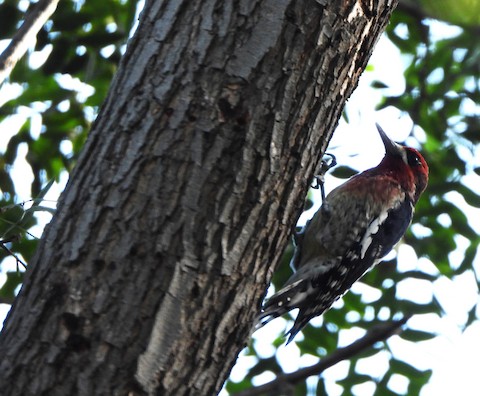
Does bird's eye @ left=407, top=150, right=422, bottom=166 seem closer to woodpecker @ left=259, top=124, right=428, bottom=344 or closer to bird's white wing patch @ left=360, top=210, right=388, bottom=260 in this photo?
woodpecker @ left=259, top=124, right=428, bottom=344

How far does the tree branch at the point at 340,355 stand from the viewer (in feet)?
7.94

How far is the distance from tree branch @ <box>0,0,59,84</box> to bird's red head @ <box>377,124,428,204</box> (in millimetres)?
2679

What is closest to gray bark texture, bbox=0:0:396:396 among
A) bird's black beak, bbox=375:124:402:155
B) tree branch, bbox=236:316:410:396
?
tree branch, bbox=236:316:410:396

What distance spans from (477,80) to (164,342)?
9.57 feet

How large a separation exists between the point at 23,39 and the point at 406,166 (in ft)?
10.3

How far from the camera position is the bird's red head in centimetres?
459

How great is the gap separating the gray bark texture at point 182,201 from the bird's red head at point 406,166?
8.13ft

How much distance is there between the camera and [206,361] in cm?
192

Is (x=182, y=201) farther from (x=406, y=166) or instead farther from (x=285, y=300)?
(x=406, y=166)

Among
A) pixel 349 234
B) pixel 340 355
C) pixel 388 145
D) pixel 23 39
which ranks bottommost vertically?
pixel 340 355

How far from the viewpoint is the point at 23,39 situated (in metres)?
2.33

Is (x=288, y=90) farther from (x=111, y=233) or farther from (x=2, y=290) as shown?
(x=2, y=290)

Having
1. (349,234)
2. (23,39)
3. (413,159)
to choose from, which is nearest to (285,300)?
(349,234)

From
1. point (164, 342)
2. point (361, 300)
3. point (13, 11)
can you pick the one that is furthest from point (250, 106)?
point (361, 300)
